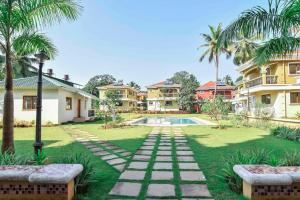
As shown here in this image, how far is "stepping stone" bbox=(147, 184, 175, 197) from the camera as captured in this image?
167 inches

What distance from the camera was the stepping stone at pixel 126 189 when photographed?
4303 millimetres

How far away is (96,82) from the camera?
71375 millimetres

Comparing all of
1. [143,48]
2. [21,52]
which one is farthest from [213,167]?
[143,48]

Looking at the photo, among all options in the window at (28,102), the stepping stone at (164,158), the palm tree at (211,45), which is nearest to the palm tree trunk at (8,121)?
the stepping stone at (164,158)

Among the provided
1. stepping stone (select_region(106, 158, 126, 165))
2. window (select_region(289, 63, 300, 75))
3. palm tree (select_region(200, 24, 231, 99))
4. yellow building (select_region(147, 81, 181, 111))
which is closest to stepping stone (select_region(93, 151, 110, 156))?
stepping stone (select_region(106, 158, 126, 165))

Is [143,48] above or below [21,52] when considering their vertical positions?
above

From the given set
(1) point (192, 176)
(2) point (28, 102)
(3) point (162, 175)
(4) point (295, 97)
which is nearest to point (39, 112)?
(3) point (162, 175)

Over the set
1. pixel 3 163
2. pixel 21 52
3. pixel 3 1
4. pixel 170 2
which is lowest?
pixel 3 163

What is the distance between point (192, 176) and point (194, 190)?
2.94 ft

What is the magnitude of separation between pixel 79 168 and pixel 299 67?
25.6 metres

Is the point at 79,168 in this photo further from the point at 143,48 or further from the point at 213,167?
the point at 143,48

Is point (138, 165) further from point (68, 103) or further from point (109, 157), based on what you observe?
point (68, 103)

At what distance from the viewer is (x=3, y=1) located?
597 centimetres

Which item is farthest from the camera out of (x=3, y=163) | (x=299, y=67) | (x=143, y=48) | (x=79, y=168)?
(x=143, y=48)
